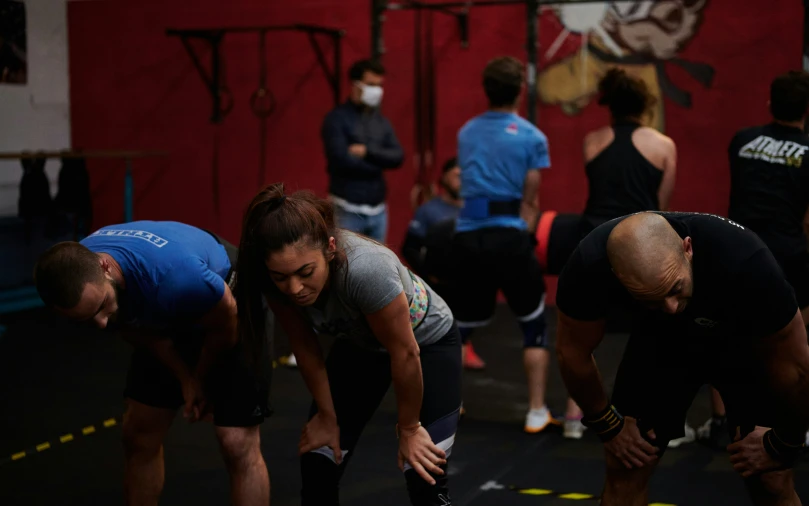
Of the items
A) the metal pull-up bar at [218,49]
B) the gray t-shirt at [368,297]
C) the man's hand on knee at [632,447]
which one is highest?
the metal pull-up bar at [218,49]

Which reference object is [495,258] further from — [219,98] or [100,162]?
[100,162]

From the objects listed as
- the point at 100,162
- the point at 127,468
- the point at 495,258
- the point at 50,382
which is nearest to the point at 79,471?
the point at 127,468

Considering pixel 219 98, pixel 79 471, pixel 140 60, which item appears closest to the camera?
pixel 79 471

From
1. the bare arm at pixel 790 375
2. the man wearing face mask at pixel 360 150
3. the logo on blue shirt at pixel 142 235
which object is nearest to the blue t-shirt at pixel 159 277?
the logo on blue shirt at pixel 142 235

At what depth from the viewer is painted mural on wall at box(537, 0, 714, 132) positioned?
5.90 metres

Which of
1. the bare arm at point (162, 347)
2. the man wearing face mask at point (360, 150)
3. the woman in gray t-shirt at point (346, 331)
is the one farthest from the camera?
the man wearing face mask at point (360, 150)

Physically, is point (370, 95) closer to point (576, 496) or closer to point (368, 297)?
point (576, 496)

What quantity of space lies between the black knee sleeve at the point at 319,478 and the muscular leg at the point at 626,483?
2.29 feet

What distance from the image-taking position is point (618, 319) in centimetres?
494

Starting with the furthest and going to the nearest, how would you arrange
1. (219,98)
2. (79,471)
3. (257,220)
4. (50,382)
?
1. (219,98)
2. (50,382)
3. (79,471)
4. (257,220)

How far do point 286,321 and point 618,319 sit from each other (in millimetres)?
3039

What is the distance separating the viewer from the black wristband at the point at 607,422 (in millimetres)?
2316

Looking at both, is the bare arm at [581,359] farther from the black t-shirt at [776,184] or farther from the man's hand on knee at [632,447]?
the black t-shirt at [776,184]

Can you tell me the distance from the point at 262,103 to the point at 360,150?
6.96 ft
